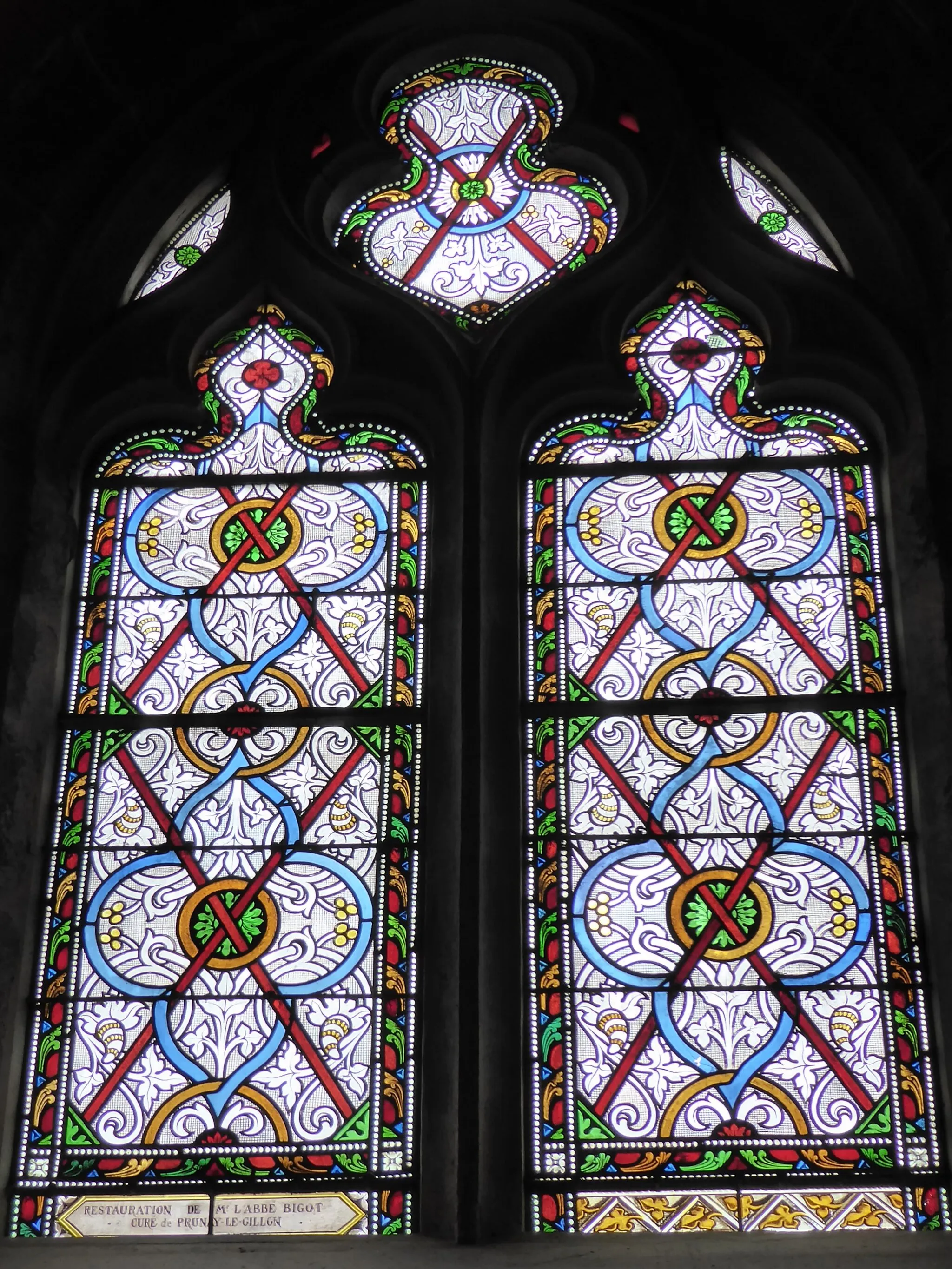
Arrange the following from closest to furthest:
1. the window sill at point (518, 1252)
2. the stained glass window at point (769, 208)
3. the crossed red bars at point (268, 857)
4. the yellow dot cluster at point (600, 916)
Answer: the window sill at point (518, 1252) < the crossed red bars at point (268, 857) < the yellow dot cluster at point (600, 916) < the stained glass window at point (769, 208)

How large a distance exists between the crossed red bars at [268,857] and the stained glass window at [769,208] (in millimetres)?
1669

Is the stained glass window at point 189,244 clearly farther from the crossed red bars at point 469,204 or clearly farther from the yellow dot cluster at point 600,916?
the yellow dot cluster at point 600,916

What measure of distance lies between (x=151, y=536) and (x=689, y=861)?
1.82m

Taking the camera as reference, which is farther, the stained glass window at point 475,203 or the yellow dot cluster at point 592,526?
the stained glass window at point 475,203

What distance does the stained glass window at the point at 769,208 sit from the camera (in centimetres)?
630

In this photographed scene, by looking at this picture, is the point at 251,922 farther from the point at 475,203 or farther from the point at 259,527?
the point at 475,203

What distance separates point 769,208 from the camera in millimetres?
6398

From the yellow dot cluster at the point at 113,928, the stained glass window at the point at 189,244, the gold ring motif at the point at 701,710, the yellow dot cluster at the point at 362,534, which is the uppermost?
the stained glass window at the point at 189,244

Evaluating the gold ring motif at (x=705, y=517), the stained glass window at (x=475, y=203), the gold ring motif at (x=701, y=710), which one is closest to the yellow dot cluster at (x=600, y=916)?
the gold ring motif at (x=701, y=710)

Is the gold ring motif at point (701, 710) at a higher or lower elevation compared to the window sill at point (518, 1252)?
higher

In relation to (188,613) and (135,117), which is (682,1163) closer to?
(188,613)

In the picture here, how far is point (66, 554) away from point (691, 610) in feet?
5.80

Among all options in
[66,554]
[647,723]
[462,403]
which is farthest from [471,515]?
[66,554]

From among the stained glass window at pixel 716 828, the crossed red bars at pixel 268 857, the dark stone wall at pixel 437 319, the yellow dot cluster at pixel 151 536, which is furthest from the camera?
the yellow dot cluster at pixel 151 536
